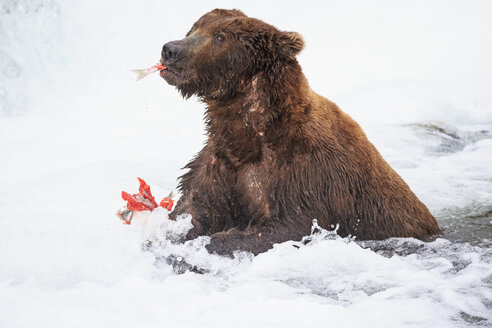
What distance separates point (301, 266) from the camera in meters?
4.42

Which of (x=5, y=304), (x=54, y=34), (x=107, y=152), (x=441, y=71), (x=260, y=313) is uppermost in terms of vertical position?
(x=54, y=34)

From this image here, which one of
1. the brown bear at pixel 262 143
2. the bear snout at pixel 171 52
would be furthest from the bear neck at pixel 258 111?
the bear snout at pixel 171 52

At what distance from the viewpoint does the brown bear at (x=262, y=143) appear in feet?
14.7

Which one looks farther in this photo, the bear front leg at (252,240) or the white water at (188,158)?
the bear front leg at (252,240)

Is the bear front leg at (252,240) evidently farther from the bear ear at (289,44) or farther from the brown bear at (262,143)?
the bear ear at (289,44)

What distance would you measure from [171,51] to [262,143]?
94cm

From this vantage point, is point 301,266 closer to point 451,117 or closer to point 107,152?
point 107,152

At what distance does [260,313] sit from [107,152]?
20.0 ft

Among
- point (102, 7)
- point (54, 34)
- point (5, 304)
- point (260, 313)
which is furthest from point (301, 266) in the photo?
point (102, 7)

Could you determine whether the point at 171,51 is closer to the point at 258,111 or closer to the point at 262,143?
the point at 258,111

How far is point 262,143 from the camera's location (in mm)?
4582

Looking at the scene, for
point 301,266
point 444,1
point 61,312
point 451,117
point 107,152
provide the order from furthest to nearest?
point 444,1
point 451,117
point 107,152
point 301,266
point 61,312

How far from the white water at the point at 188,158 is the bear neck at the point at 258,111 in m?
0.80

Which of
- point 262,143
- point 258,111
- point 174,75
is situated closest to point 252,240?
point 262,143
